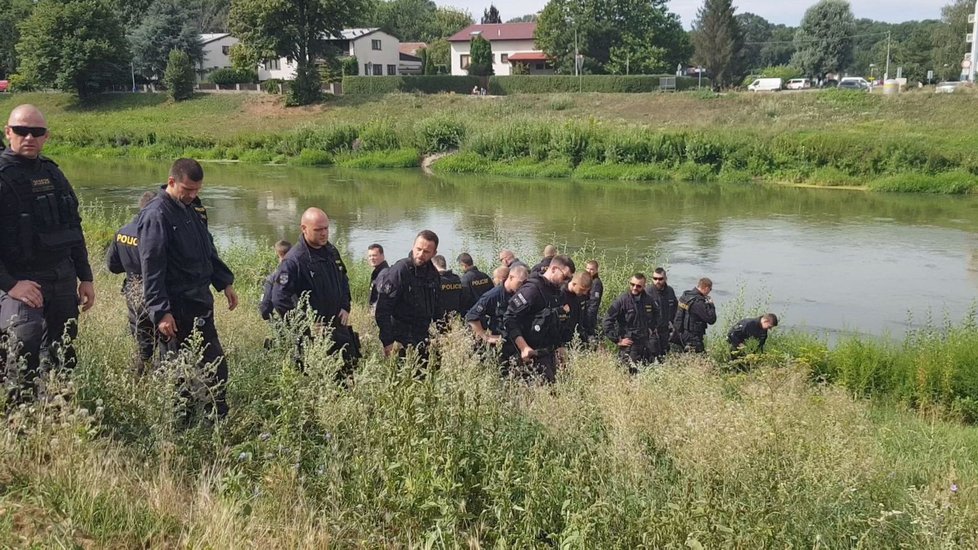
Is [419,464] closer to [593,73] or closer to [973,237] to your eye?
[973,237]

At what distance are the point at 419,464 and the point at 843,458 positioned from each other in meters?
2.10

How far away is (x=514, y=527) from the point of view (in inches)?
140

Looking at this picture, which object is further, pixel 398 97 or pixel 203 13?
pixel 203 13

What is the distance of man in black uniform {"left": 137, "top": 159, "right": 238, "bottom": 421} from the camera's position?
4.76 meters

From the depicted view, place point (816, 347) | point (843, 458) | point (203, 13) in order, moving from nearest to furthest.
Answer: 1. point (843, 458)
2. point (816, 347)
3. point (203, 13)

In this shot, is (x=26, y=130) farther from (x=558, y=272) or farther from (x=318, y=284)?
(x=558, y=272)

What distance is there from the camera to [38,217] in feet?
15.4

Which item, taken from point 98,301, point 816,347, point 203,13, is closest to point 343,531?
point 98,301

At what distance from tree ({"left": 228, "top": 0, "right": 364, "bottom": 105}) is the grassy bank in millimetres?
46637

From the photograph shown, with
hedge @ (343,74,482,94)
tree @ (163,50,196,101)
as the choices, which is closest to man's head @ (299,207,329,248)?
hedge @ (343,74,482,94)

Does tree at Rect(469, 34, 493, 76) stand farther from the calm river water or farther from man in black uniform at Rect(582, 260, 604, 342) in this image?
man in black uniform at Rect(582, 260, 604, 342)

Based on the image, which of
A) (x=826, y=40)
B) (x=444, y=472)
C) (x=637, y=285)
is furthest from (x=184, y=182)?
(x=826, y=40)

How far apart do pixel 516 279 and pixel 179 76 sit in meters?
49.9

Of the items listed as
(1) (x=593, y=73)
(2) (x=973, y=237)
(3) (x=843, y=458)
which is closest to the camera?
(3) (x=843, y=458)
